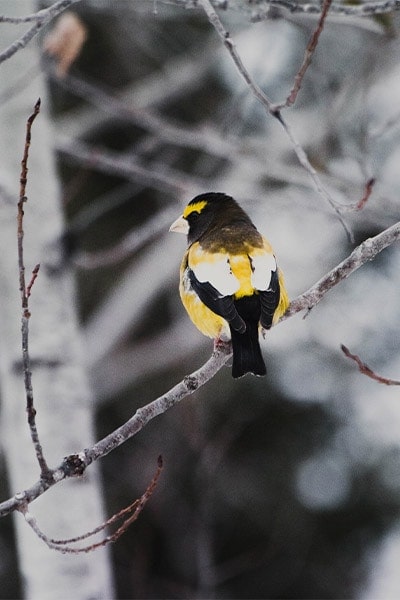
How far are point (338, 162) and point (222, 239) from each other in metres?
3.68

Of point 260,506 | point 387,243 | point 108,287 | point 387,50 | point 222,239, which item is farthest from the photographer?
point 108,287

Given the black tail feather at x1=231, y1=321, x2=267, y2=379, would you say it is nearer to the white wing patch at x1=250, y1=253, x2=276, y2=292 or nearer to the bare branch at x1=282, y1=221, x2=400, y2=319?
the white wing patch at x1=250, y1=253, x2=276, y2=292

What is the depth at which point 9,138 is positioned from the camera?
214 inches

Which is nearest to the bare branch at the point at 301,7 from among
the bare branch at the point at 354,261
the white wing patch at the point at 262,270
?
the bare branch at the point at 354,261

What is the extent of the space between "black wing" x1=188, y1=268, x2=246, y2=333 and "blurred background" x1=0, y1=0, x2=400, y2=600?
11.1 feet

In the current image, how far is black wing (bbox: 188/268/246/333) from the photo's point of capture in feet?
11.6

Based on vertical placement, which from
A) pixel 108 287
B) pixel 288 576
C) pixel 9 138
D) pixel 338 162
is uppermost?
pixel 9 138

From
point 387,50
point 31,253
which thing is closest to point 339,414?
point 387,50

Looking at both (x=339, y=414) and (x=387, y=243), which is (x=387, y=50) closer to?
(x=387, y=243)

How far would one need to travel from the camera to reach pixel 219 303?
3600 millimetres

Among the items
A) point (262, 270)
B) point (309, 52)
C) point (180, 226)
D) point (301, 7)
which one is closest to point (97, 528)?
point (309, 52)

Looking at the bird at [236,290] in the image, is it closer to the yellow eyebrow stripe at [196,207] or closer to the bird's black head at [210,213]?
the bird's black head at [210,213]

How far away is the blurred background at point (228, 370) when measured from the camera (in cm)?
770

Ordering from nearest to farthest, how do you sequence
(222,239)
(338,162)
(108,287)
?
(222,239) < (338,162) < (108,287)
